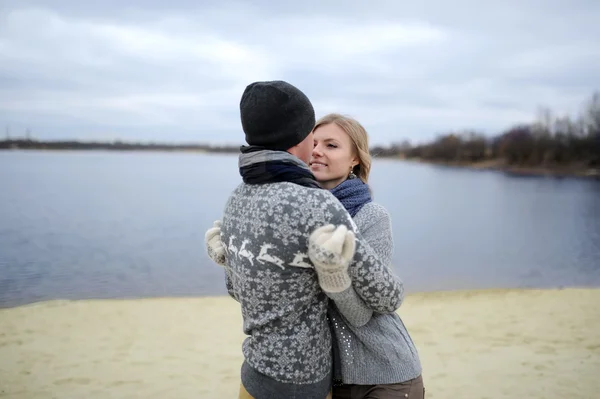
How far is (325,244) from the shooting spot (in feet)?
4.85

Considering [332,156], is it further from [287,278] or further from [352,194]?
[287,278]

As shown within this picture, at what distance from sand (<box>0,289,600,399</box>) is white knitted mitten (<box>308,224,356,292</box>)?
4251 millimetres

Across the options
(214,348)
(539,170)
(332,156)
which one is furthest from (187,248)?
(539,170)

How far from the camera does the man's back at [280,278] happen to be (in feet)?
5.14

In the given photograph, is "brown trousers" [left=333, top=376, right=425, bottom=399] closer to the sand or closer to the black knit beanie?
the black knit beanie

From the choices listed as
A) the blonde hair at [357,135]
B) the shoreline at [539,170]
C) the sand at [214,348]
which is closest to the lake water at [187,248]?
the blonde hair at [357,135]

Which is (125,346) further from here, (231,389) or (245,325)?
(245,325)

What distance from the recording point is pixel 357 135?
7.29 ft

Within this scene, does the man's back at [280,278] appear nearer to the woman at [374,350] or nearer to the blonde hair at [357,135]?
the woman at [374,350]

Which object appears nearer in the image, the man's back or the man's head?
the man's back

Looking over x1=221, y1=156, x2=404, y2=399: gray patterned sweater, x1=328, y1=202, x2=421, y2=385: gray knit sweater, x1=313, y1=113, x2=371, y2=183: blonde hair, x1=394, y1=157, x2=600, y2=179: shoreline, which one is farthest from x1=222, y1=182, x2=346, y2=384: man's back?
x1=394, y1=157, x2=600, y2=179: shoreline

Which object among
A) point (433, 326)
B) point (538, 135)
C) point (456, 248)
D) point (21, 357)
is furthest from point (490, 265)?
point (538, 135)

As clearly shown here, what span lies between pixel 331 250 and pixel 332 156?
0.78 m

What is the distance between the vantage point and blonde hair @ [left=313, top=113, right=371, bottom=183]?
2223 mm
